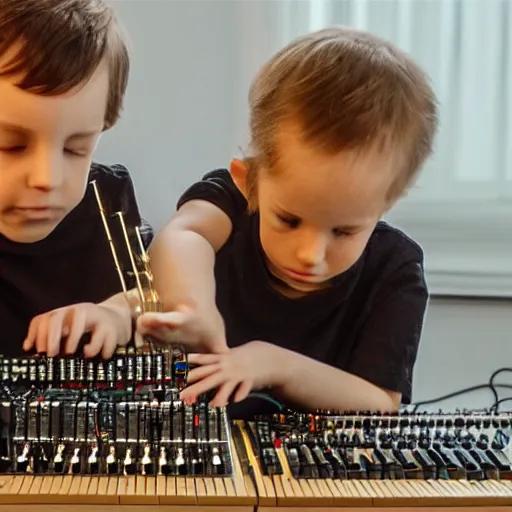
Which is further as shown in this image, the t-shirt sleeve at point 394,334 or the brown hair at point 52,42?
the t-shirt sleeve at point 394,334

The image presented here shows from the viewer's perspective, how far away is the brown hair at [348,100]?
86cm

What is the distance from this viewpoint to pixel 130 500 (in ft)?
2.15

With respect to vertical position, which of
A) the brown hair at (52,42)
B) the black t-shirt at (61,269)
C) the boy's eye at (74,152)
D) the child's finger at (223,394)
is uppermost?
the brown hair at (52,42)

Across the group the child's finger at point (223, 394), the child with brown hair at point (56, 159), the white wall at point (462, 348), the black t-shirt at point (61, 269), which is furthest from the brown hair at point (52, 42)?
A: the white wall at point (462, 348)

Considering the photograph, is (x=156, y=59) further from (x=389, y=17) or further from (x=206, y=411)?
(x=206, y=411)

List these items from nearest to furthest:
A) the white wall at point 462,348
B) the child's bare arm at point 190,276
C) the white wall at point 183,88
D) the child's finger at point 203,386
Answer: the child's finger at point 203,386 < the child's bare arm at point 190,276 < the white wall at point 183,88 < the white wall at point 462,348

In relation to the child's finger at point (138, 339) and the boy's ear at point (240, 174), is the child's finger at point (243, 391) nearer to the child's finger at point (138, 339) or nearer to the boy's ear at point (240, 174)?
the child's finger at point (138, 339)

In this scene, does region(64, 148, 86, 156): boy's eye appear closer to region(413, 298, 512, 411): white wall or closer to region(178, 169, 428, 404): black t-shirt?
region(178, 169, 428, 404): black t-shirt

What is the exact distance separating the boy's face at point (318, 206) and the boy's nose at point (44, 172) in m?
0.23

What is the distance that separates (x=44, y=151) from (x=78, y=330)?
201 mm

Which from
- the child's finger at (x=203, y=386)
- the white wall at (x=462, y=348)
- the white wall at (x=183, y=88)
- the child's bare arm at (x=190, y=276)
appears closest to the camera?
the child's finger at (x=203, y=386)

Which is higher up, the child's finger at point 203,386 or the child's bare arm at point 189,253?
the child's bare arm at point 189,253

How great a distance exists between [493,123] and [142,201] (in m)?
0.56

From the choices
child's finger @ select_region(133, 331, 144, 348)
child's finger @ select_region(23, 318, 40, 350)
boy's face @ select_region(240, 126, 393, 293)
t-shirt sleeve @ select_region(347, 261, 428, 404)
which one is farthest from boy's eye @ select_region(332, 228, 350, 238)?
child's finger @ select_region(23, 318, 40, 350)
